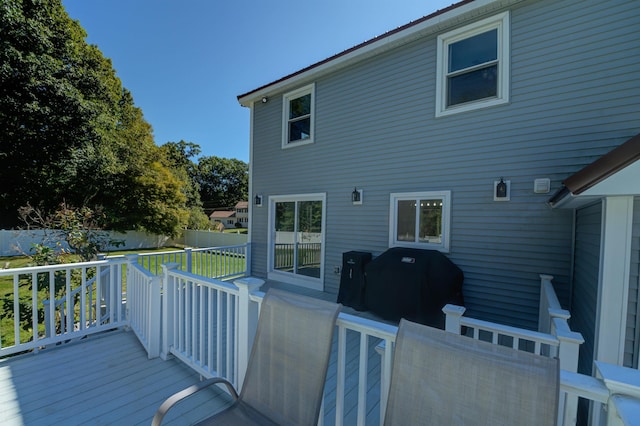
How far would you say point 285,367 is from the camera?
1.62 meters

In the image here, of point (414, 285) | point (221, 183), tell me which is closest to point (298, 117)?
point (414, 285)

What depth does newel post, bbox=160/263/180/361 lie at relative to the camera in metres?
2.94

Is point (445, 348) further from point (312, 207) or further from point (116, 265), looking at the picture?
point (312, 207)

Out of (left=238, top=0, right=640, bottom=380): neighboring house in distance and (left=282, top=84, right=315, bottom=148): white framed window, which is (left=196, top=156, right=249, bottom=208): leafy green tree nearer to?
(left=282, top=84, right=315, bottom=148): white framed window

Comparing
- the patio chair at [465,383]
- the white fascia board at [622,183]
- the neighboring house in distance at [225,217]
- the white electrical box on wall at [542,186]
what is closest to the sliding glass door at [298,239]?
the white electrical box on wall at [542,186]

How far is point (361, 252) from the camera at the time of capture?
208 inches

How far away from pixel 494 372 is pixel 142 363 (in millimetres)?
3348

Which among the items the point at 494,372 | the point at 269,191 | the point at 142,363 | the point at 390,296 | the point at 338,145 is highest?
the point at 338,145

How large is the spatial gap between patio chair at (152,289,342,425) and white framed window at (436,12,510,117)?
14.1 ft

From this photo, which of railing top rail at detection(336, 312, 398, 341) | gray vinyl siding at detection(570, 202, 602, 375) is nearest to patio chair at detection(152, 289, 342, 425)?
railing top rail at detection(336, 312, 398, 341)

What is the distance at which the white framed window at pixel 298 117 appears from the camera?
6306 millimetres

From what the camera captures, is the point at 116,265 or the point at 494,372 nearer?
the point at 494,372

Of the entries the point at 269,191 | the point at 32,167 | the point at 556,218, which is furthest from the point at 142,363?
the point at 32,167

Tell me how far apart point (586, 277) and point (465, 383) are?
2797 millimetres
